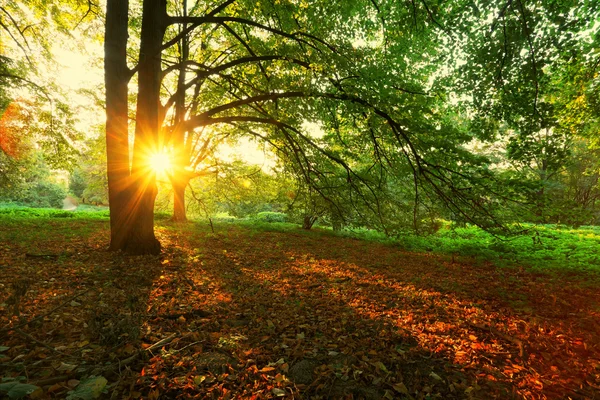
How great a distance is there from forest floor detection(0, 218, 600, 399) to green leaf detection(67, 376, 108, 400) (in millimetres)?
12

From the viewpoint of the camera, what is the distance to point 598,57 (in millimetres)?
7051

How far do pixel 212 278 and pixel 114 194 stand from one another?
315 centimetres

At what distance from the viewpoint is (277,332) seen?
3227 mm

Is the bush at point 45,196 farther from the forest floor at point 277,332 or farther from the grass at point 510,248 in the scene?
the forest floor at point 277,332

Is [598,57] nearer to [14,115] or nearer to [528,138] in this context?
[528,138]

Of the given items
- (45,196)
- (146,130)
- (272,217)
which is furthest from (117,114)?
(45,196)

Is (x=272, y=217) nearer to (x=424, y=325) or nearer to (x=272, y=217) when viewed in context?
(x=272, y=217)

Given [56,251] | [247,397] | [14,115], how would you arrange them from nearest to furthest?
1. [247,397]
2. [56,251]
3. [14,115]

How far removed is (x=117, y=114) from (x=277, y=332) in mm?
5913

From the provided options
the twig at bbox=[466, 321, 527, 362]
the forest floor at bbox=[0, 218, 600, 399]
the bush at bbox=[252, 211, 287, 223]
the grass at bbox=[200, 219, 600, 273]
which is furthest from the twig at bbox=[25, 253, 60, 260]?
the bush at bbox=[252, 211, 287, 223]

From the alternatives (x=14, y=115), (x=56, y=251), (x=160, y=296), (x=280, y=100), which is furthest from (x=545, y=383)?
(x=14, y=115)

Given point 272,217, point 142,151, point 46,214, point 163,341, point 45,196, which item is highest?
point 142,151

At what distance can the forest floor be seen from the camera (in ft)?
7.27

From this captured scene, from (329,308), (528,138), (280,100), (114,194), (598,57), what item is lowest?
(329,308)
